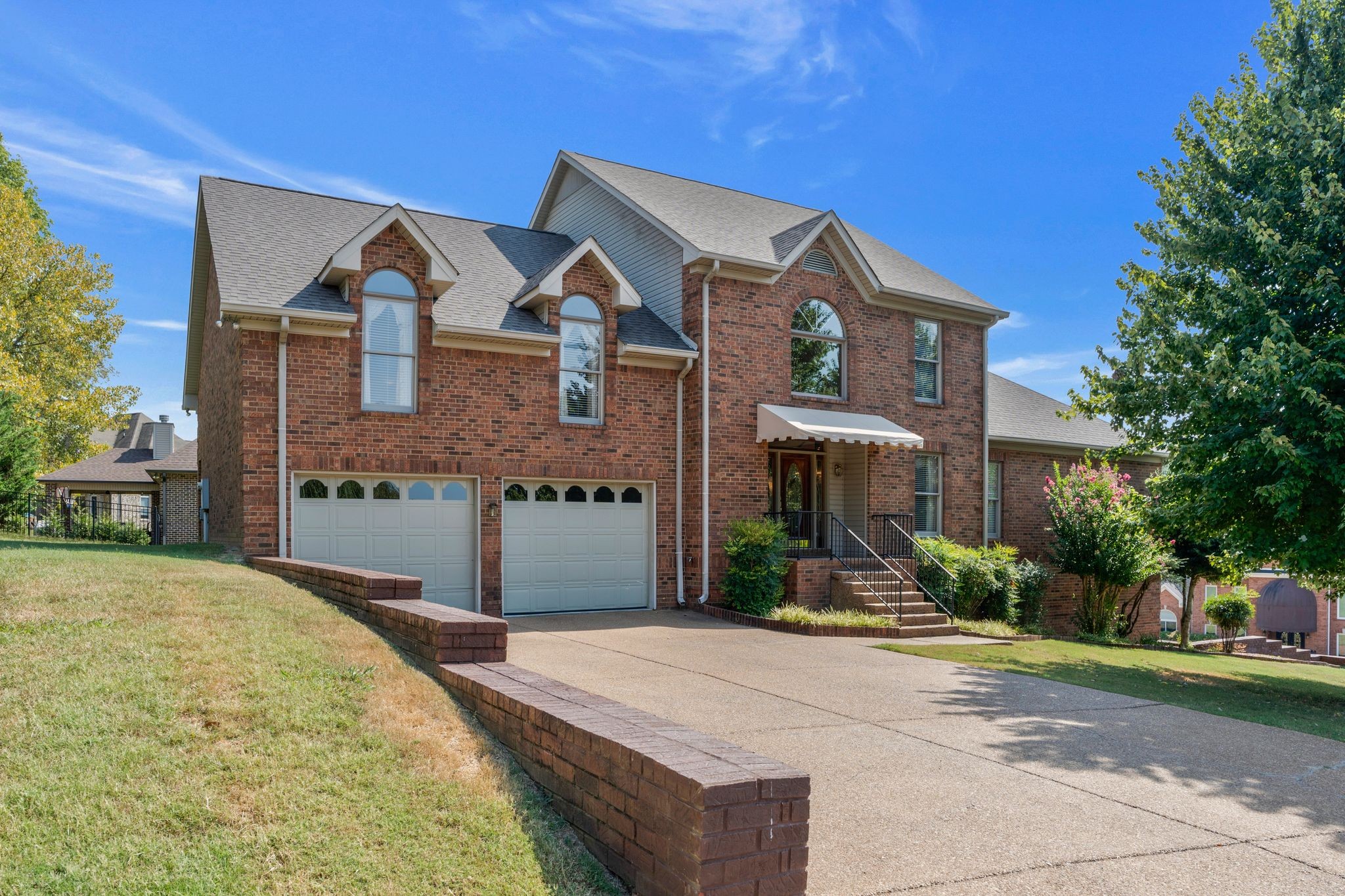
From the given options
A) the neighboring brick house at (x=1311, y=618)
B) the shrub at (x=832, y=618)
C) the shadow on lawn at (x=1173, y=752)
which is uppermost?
the shadow on lawn at (x=1173, y=752)

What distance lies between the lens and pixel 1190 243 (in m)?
12.6

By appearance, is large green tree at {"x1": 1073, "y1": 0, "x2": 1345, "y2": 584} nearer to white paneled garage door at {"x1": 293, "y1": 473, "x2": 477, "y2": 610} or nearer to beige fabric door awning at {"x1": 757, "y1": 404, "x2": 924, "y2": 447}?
beige fabric door awning at {"x1": 757, "y1": 404, "x2": 924, "y2": 447}

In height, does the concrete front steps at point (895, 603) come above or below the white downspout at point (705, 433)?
below

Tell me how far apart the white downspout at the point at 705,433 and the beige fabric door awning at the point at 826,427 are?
3.91ft

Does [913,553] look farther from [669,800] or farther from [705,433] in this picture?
[669,800]

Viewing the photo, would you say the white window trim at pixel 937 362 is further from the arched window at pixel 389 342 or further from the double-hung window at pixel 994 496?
the arched window at pixel 389 342

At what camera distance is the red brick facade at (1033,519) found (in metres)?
22.0

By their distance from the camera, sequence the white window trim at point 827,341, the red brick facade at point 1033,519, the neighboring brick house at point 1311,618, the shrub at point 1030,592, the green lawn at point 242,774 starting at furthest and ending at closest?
the neighboring brick house at point 1311,618 < the red brick facade at point 1033,519 < the shrub at point 1030,592 < the white window trim at point 827,341 < the green lawn at point 242,774

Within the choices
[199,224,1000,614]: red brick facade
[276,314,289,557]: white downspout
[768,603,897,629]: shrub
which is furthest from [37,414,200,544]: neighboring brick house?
[768,603,897,629]: shrub

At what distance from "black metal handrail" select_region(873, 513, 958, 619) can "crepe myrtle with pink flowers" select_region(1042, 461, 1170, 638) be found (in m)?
3.71

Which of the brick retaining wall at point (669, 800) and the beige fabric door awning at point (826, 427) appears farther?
the beige fabric door awning at point (826, 427)

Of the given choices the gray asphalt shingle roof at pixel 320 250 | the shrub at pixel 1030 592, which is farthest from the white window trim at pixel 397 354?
the shrub at pixel 1030 592

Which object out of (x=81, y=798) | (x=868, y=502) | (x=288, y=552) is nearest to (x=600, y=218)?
(x=868, y=502)

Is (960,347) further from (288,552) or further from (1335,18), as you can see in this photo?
(288,552)
